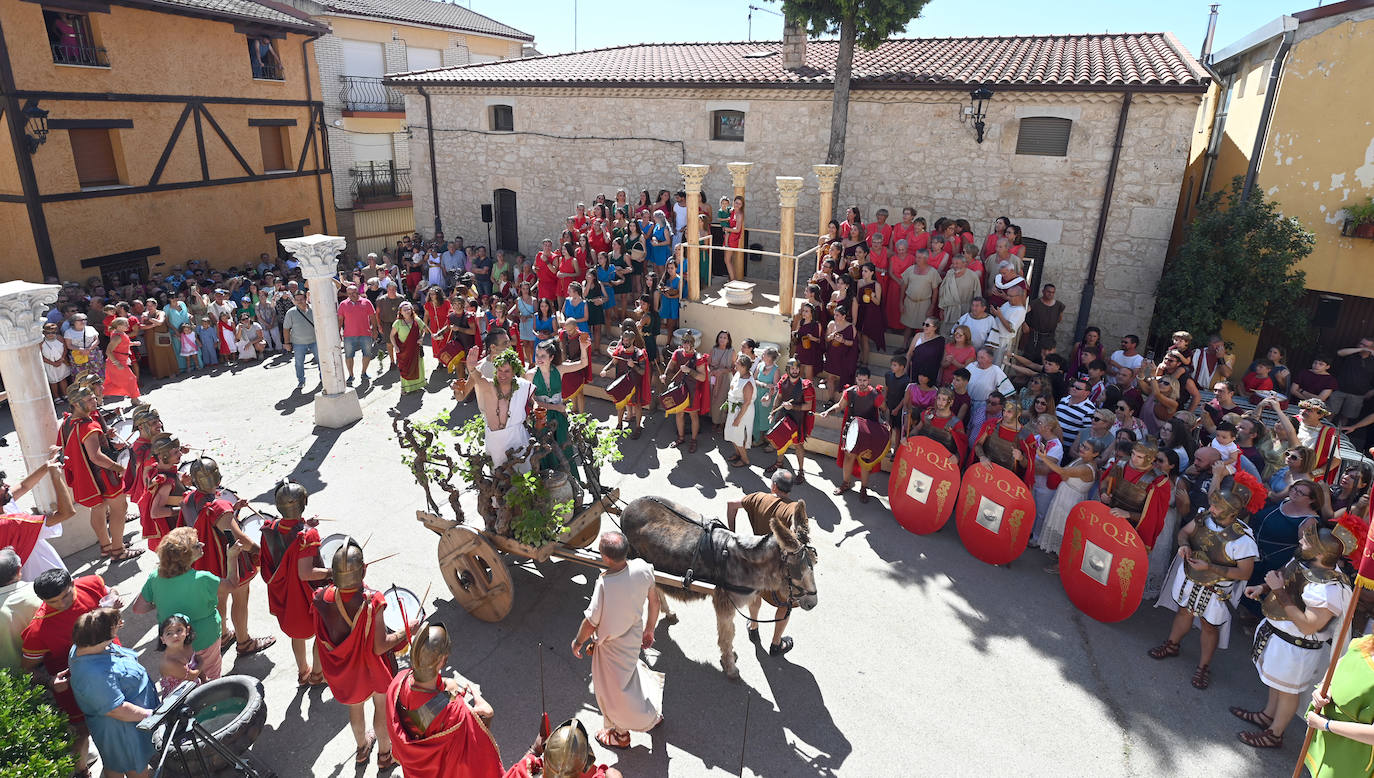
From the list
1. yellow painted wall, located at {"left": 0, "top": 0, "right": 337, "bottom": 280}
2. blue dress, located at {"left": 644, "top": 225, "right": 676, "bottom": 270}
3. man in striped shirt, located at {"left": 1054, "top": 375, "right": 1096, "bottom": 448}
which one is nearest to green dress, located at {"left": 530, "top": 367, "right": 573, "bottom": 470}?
blue dress, located at {"left": 644, "top": 225, "right": 676, "bottom": 270}

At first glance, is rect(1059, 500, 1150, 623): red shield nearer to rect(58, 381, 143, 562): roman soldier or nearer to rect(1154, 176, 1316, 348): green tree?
rect(1154, 176, 1316, 348): green tree

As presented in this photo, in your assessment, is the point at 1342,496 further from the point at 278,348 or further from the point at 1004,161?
the point at 278,348

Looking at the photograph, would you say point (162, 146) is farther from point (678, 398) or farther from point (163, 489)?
point (163, 489)

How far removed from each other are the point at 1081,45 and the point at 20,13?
19.9 m

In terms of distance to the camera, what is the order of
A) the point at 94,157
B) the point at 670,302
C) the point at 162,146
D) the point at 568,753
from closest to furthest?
the point at 568,753 → the point at 670,302 → the point at 94,157 → the point at 162,146

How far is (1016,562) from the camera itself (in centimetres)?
737

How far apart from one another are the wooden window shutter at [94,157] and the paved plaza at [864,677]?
12.6 m

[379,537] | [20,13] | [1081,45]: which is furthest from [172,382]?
[1081,45]

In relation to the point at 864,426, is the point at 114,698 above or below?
below

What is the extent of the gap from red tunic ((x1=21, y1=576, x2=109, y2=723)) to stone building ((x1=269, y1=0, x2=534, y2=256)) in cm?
2089

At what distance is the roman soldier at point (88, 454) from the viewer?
6.54m

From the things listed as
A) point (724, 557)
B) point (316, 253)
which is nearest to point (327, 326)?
point (316, 253)

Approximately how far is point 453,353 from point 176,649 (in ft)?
25.6

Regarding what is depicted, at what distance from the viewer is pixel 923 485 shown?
768 cm
